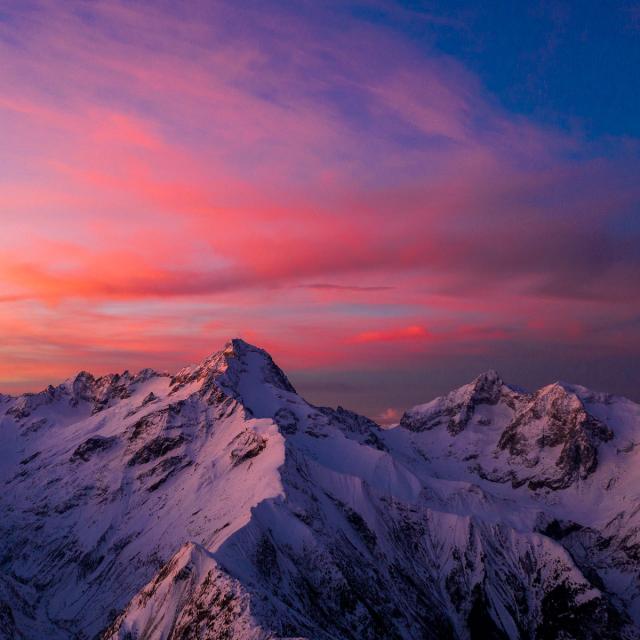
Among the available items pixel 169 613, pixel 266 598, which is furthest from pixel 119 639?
pixel 266 598

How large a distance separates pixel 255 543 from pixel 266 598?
4168cm

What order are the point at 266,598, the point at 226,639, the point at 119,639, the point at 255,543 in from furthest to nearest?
the point at 255,543
the point at 119,639
the point at 266,598
the point at 226,639

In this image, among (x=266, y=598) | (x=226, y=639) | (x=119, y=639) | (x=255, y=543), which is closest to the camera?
(x=226, y=639)

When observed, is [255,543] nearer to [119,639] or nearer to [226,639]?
[119,639]

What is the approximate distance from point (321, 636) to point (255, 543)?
42093 mm

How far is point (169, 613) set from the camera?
157 metres

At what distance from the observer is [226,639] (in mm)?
133125

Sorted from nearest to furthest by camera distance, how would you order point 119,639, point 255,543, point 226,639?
point 226,639
point 119,639
point 255,543

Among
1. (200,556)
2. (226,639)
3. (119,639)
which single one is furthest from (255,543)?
(226,639)

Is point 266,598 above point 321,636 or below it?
above

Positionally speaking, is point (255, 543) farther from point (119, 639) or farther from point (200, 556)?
point (119, 639)

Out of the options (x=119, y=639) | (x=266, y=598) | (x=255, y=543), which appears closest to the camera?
(x=266, y=598)

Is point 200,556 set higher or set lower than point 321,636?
higher

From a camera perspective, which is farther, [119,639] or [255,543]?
[255,543]
